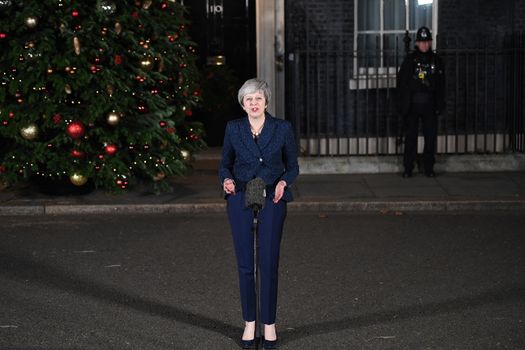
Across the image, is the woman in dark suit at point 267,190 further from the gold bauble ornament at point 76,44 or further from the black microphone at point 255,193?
the gold bauble ornament at point 76,44

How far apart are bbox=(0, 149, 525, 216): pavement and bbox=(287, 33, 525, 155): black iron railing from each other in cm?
128

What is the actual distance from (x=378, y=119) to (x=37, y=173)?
16.4ft

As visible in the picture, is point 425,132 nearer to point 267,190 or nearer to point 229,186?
point 267,190

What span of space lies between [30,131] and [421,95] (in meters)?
4.99

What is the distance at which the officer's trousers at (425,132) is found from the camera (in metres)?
14.1

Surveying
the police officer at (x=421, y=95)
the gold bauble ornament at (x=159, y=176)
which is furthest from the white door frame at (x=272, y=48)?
the gold bauble ornament at (x=159, y=176)

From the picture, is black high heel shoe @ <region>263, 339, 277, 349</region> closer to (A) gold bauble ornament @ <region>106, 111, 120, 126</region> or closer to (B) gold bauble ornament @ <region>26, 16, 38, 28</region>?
(A) gold bauble ornament @ <region>106, 111, 120, 126</region>

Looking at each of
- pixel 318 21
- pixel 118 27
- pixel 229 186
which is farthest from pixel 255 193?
pixel 318 21

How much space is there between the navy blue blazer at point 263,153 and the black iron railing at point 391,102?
8.45 metres

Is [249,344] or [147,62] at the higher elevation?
[147,62]

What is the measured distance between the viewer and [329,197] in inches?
500

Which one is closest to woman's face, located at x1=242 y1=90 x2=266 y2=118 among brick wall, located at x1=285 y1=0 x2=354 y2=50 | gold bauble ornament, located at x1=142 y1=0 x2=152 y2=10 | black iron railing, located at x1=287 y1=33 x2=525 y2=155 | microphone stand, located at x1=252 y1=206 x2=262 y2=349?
microphone stand, located at x1=252 y1=206 x2=262 y2=349

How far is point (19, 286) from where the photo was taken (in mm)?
8523

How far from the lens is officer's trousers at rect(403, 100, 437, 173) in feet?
46.3
